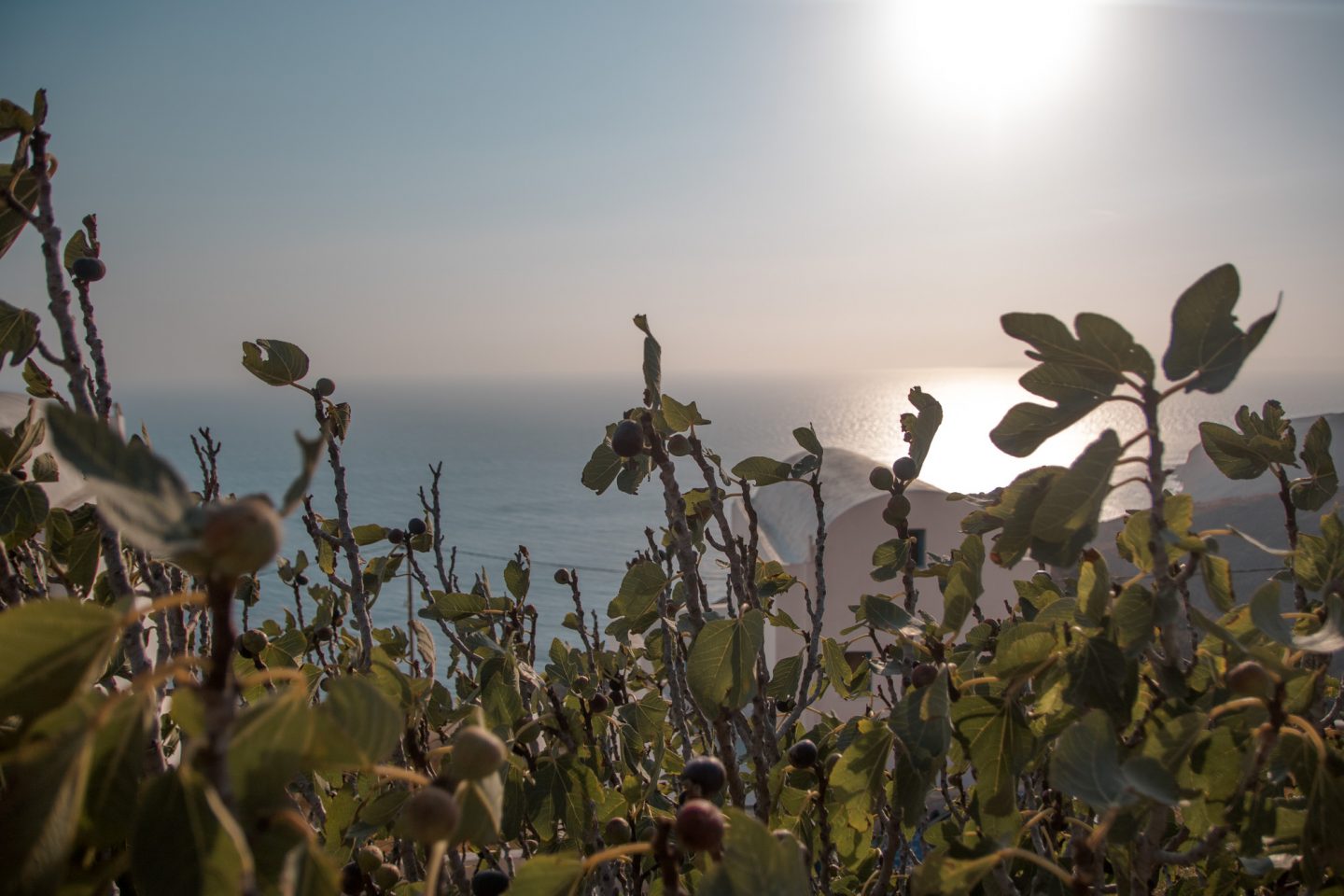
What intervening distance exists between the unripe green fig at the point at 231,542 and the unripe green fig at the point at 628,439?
710 mm

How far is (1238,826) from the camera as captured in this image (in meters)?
0.77

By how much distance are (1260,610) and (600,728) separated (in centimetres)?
111

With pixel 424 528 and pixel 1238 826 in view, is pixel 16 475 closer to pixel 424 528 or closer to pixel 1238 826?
pixel 424 528

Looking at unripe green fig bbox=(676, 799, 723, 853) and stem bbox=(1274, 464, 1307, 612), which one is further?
stem bbox=(1274, 464, 1307, 612)

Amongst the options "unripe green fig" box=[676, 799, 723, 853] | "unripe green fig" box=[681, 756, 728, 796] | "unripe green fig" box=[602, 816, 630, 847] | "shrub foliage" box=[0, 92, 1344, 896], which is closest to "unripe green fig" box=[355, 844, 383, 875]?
"shrub foliage" box=[0, 92, 1344, 896]

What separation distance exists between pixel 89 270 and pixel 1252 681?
152cm

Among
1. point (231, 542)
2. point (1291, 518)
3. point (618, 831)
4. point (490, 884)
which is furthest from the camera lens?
point (1291, 518)

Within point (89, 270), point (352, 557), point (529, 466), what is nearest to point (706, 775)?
point (352, 557)

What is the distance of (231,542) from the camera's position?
1.29 feet

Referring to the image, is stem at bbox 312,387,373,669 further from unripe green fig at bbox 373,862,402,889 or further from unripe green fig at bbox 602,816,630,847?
unripe green fig at bbox 602,816,630,847

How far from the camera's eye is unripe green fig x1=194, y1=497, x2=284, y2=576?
1.29 ft

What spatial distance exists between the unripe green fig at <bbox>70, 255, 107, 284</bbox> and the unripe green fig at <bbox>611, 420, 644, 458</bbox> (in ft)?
2.65

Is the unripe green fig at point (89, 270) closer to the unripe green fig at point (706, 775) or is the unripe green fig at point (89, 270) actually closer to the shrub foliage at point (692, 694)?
the shrub foliage at point (692, 694)

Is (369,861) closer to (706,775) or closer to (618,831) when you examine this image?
(618,831)
